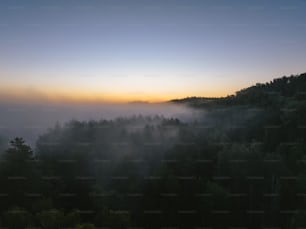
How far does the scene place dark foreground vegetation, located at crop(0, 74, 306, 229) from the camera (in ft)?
10.4

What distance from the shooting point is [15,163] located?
10.8ft

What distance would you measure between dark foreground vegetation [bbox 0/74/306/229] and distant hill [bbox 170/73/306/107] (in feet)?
0.13

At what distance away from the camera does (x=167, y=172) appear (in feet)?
12.8

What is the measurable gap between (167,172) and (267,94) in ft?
9.03

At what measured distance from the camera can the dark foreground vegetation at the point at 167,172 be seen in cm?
316

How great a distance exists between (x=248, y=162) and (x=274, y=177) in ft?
1.09

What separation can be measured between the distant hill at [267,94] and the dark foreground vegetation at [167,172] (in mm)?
40

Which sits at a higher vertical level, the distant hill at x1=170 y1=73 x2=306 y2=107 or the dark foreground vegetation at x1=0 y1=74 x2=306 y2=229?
the distant hill at x1=170 y1=73 x2=306 y2=107

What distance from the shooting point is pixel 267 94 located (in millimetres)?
6027

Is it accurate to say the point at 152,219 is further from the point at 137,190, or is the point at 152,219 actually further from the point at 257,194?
the point at 257,194

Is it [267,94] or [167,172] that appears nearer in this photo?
[167,172]

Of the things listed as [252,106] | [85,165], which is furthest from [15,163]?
[252,106]

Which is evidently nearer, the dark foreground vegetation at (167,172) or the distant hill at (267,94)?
the dark foreground vegetation at (167,172)

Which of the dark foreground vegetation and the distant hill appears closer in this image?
the dark foreground vegetation
